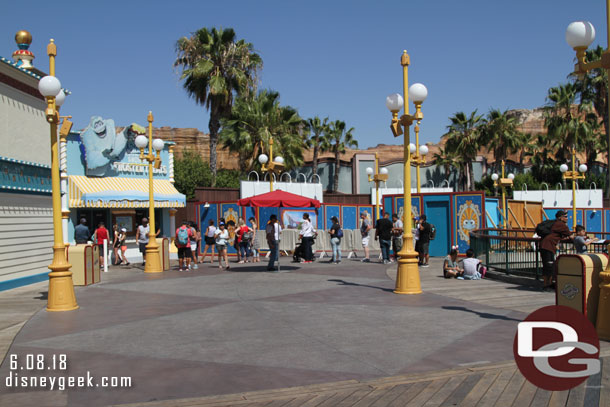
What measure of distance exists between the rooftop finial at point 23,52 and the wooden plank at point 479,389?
1712 centimetres

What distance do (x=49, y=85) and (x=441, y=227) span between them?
1617 cm

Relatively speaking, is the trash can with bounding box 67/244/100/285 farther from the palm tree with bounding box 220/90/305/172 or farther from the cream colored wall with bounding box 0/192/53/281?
the palm tree with bounding box 220/90/305/172

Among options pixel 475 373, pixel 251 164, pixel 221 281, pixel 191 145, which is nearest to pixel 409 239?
pixel 221 281

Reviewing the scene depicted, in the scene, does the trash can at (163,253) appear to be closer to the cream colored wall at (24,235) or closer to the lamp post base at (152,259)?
the lamp post base at (152,259)

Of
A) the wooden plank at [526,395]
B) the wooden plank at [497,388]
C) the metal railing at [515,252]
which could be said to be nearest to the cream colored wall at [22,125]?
the metal railing at [515,252]

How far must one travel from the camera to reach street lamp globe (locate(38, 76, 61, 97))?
11008mm

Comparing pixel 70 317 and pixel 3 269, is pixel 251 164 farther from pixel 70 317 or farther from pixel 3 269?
pixel 70 317

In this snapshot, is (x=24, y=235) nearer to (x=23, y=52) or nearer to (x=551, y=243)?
(x=23, y=52)

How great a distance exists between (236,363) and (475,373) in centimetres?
270

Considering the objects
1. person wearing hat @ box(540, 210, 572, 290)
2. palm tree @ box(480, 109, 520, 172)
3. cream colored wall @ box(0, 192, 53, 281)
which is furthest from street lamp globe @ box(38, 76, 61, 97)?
palm tree @ box(480, 109, 520, 172)

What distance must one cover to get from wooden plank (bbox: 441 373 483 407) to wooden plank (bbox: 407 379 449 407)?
172 mm

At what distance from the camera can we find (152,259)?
18.5 m

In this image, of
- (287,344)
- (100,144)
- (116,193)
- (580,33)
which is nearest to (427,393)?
(287,344)

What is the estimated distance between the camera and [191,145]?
326 ft
